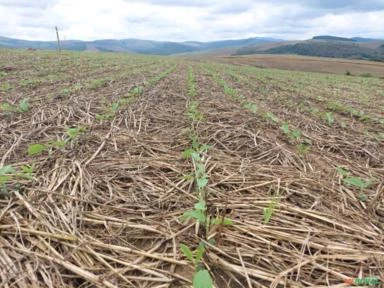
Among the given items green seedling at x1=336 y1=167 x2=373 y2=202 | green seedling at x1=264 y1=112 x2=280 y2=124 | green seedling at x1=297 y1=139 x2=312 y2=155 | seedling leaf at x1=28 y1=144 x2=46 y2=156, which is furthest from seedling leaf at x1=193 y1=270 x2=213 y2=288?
green seedling at x1=264 y1=112 x2=280 y2=124

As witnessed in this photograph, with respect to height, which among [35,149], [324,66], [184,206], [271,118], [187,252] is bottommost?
[324,66]

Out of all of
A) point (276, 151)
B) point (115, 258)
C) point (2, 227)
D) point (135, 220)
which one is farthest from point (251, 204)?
point (2, 227)

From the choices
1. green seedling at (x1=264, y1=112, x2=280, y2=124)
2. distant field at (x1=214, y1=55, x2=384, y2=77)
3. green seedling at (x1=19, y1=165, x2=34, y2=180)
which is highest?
green seedling at (x1=19, y1=165, x2=34, y2=180)

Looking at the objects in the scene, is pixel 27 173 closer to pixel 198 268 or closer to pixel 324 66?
pixel 198 268

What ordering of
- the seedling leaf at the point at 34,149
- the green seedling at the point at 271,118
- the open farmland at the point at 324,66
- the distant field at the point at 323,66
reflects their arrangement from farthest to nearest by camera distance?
the distant field at the point at 323,66 < the open farmland at the point at 324,66 < the green seedling at the point at 271,118 < the seedling leaf at the point at 34,149

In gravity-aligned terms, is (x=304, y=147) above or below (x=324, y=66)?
above

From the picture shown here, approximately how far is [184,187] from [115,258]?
40.8 inches

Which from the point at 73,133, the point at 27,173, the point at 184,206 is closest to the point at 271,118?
the point at 73,133

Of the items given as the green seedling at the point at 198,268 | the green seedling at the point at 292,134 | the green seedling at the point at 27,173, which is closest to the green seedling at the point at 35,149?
the green seedling at the point at 27,173

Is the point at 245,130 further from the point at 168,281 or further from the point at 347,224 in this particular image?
the point at 168,281

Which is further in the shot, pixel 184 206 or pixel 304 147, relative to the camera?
pixel 304 147

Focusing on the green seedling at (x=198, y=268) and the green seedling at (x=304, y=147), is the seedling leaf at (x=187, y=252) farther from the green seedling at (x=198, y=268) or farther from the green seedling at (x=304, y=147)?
the green seedling at (x=304, y=147)

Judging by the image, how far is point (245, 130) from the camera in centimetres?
462

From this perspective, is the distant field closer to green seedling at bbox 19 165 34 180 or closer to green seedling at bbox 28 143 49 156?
green seedling at bbox 28 143 49 156
